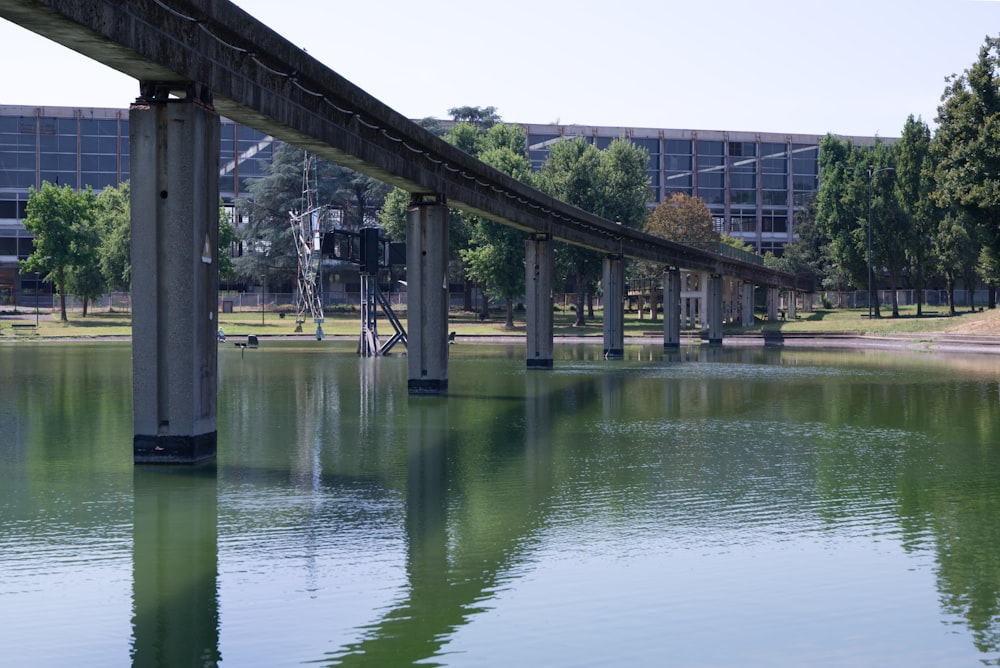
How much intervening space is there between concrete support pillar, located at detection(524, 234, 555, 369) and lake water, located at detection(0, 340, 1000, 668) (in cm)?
2220

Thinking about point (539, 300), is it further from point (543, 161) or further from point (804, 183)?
point (804, 183)

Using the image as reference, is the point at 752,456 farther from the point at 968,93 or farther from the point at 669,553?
the point at 968,93

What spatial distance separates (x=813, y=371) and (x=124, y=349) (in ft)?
143

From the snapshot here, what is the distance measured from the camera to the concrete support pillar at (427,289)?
38.7m

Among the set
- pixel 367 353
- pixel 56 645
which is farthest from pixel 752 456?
pixel 367 353

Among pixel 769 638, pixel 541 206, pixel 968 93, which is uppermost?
pixel 968 93

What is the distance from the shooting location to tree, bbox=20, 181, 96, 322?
325ft

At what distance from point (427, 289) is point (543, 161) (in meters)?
113

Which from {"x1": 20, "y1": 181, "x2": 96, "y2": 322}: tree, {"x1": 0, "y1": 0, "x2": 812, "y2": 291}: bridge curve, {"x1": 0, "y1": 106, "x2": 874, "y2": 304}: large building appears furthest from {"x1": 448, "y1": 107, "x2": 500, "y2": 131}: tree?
{"x1": 0, "y1": 0, "x2": 812, "y2": 291}: bridge curve

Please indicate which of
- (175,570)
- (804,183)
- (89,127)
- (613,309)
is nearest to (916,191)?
(613,309)

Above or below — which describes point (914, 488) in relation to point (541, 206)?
below

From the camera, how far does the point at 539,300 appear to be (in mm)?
54688

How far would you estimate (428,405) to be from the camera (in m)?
34.6

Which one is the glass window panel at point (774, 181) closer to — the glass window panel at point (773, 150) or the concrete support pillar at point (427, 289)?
the glass window panel at point (773, 150)
